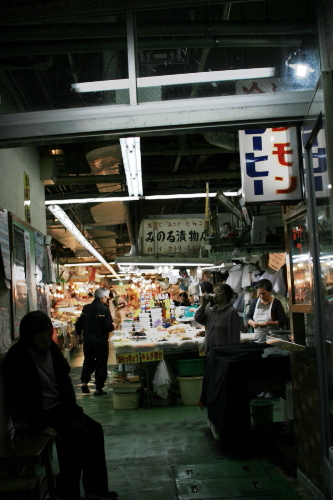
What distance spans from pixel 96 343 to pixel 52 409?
593 centimetres

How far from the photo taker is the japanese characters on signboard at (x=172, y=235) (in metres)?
11.1

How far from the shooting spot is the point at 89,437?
4.69 metres

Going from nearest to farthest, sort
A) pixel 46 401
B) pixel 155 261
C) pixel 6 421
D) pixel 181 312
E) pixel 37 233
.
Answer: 1. pixel 6 421
2. pixel 46 401
3. pixel 37 233
4. pixel 155 261
5. pixel 181 312

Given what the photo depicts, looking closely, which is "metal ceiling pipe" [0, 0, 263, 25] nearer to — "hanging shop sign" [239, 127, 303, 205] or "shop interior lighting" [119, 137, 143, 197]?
"shop interior lighting" [119, 137, 143, 197]

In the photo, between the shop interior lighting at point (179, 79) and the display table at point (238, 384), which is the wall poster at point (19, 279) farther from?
the display table at point (238, 384)

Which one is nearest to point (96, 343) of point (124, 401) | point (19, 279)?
point (124, 401)

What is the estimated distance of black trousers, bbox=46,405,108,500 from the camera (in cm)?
441

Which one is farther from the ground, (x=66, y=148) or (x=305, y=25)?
(x=66, y=148)

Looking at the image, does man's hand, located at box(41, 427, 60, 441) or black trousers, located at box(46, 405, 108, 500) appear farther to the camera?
black trousers, located at box(46, 405, 108, 500)

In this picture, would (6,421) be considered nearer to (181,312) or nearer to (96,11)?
(96,11)

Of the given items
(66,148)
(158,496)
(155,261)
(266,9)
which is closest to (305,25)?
(266,9)

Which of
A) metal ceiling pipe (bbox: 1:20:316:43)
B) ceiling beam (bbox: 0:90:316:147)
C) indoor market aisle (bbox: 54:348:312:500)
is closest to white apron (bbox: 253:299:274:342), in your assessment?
indoor market aisle (bbox: 54:348:312:500)

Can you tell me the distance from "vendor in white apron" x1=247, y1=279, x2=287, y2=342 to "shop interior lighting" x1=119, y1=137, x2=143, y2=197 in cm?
280

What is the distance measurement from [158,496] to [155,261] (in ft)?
23.4
